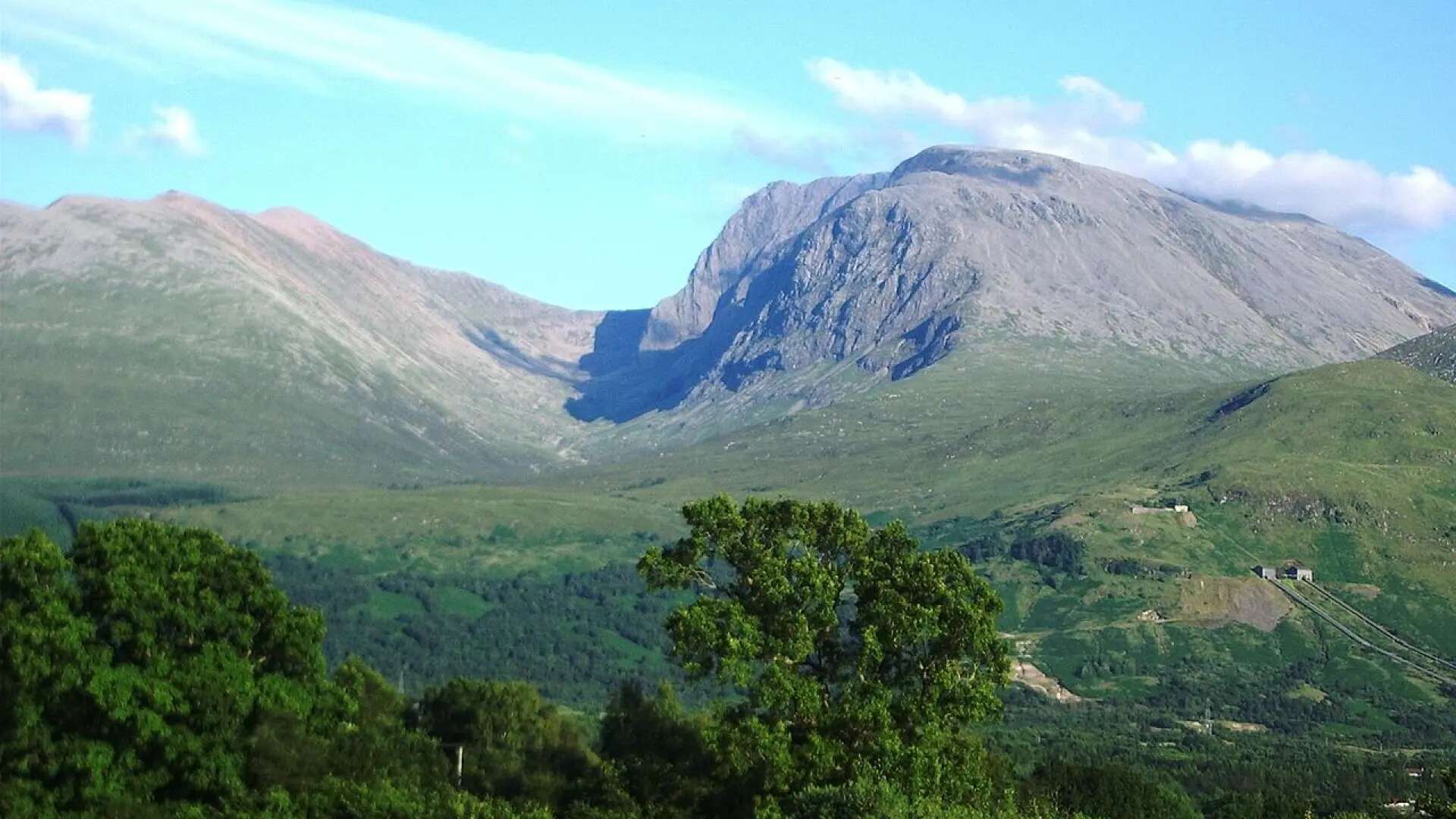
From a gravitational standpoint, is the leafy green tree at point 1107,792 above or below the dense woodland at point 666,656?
below

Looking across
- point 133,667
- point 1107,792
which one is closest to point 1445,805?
point 133,667

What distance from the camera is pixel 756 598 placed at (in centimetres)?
6444

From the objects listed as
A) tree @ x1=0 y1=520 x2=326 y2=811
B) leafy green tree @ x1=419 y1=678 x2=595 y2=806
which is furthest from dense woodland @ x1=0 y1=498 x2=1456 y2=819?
leafy green tree @ x1=419 y1=678 x2=595 y2=806

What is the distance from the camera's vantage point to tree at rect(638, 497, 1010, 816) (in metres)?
62.5

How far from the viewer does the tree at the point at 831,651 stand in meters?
62.5

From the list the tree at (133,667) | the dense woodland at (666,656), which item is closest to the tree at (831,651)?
the dense woodland at (666,656)

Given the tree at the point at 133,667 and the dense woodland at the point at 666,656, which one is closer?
the dense woodland at the point at 666,656

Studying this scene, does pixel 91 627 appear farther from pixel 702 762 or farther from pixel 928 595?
pixel 928 595

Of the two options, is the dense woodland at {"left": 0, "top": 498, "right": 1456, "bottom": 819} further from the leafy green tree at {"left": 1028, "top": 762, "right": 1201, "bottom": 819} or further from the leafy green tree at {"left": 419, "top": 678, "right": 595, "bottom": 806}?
the leafy green tree at {"left": 1028, "top": 762, "right": 1201, "bottom": 819}

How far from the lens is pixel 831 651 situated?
65.4 metres

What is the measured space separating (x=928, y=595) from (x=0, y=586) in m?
31.2

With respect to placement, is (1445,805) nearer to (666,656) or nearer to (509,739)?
(666,656)

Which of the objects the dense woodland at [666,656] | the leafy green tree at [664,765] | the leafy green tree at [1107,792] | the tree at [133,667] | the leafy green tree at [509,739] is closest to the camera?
the dense woodland at [666,656]

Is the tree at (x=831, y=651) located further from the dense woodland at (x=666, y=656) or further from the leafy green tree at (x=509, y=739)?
the leafy green tree at (x=509, y=739)
